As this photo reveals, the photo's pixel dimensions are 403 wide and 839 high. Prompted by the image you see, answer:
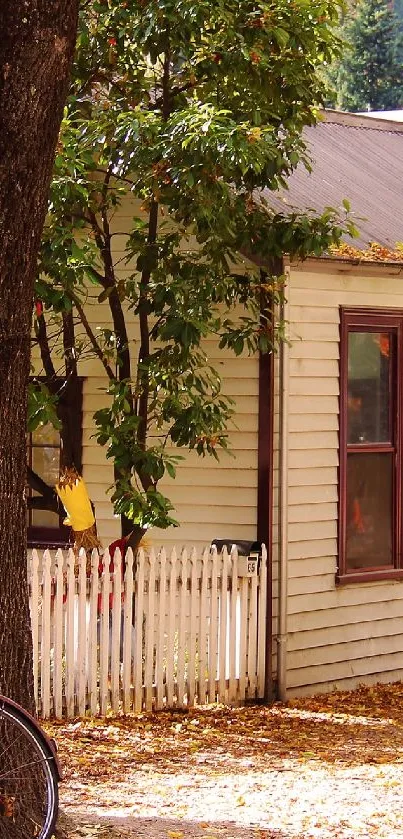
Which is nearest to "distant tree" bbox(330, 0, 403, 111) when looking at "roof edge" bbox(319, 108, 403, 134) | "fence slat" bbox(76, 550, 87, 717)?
"roof edge" bbox(319, 108, 403, 134)

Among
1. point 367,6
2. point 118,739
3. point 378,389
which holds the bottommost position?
point 118,739

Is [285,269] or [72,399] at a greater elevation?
[285,269]

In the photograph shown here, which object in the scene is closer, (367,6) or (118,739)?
(118,739)

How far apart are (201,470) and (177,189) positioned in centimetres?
263

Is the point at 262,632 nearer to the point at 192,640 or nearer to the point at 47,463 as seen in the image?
the point at 192,640

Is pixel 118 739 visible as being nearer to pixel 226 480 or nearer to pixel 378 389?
pixel 226 480

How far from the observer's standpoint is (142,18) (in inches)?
422

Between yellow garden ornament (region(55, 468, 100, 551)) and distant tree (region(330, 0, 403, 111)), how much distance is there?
43.8 m

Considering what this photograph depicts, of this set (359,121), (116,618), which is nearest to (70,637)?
(116,618)

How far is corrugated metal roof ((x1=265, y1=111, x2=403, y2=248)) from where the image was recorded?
521 inches

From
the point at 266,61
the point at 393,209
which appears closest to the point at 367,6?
the point at 393,209

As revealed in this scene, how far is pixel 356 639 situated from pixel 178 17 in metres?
5.50

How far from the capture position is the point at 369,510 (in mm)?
12930

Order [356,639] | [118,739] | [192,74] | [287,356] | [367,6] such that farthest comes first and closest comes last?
[367,6] → [356,639] → [287,356] → [192,74] → [118,739]
